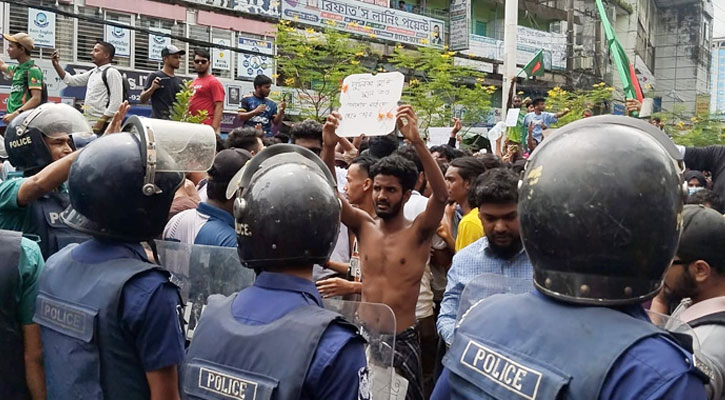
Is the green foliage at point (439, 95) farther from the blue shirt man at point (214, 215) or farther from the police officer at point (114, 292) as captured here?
the police officer at point (114, 292)

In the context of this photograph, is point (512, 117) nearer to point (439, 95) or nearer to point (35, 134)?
point (439, 95)

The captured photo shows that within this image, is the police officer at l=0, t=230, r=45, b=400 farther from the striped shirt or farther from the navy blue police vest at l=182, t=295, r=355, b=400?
the striped shirt

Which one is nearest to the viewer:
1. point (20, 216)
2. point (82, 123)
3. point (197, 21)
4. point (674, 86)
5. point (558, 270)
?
point (558, 270)

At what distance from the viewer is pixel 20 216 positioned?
396 cm

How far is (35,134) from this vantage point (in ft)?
13.5

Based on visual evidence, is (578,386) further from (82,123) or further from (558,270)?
(82,123)

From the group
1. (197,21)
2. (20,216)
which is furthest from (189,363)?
(197,21)

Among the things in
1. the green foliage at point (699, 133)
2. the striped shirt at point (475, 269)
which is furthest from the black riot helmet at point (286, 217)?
the green foliage at point (699, 133)

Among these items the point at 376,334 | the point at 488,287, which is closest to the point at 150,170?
the point at 376,334

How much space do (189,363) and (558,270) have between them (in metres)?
1.23

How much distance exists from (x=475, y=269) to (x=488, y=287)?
5.33 ft

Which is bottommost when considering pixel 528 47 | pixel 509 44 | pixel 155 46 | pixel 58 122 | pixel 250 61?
pixel 58 122

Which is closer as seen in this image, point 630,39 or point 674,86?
point 630,39

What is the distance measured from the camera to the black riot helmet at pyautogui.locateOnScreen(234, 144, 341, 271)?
2.29 metres
